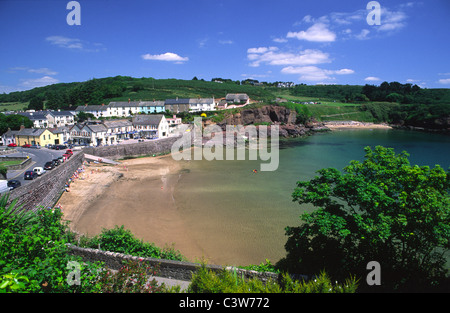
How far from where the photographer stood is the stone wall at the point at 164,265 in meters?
11.5

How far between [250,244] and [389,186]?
1027 cm

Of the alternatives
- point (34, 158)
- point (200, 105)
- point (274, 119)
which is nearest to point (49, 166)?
point (34, 158)

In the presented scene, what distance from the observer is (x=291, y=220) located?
21.8 m

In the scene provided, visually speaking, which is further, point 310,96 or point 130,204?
point 310,96

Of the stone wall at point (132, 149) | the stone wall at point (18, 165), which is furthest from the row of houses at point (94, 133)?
the stone wall at point (18, 165)

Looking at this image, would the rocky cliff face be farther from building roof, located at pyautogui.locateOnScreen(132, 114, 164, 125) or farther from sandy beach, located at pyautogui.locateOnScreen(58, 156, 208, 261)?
sandy beach, located at pyautogui.locateOnScreen(58, 156, 208, 261)

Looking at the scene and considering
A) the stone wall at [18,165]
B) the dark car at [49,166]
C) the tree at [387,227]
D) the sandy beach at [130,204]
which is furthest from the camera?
the stone wall at [18,165]

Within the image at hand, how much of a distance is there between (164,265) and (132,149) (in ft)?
131

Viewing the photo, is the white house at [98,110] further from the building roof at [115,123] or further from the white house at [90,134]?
the white house at [90,134]

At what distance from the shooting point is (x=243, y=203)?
25.8 m

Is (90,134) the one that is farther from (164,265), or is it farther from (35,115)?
(164,265)

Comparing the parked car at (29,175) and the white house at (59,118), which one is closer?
the parked car at (29,175)

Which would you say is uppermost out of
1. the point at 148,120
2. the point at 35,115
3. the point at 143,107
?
the point at 143,107

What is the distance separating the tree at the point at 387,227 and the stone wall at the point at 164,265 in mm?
2799
